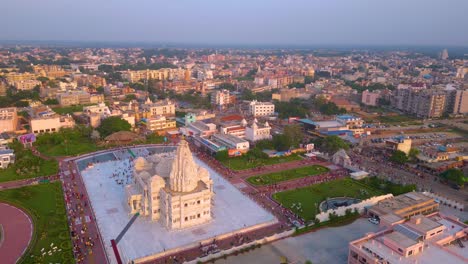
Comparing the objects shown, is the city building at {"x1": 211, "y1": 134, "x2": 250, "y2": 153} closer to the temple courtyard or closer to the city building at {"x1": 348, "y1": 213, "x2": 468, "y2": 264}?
the temple courtyard

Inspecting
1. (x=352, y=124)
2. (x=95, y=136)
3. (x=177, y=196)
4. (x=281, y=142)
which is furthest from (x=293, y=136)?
(x=95, y=136)

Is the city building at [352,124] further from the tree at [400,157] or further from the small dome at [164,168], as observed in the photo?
the small dome at [164,168]

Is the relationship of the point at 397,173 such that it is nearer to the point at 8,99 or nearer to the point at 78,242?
the point at 78,242

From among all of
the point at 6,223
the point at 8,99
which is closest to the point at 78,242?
the point at 6,223

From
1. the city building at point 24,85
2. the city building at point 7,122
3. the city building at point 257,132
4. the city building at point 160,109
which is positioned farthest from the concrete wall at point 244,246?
the city building at point 24,85

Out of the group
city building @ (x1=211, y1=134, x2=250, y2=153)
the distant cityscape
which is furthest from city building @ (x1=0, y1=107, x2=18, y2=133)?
city building @ (x1=211, y1=134, x2=250, y2=153)

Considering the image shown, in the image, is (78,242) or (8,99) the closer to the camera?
(78,242)
